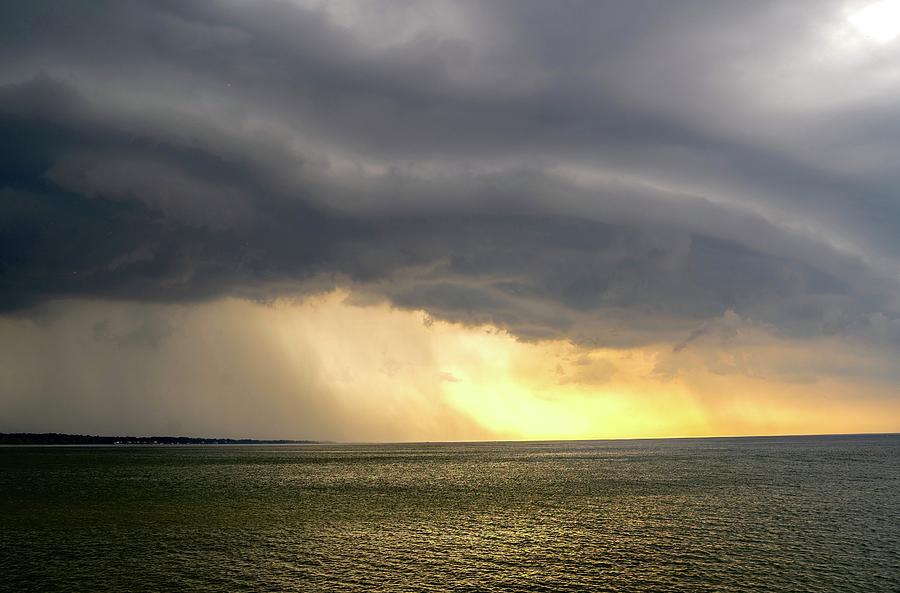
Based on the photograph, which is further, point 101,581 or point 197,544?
point 197,544

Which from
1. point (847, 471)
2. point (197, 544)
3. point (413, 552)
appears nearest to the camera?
point (413, 552)

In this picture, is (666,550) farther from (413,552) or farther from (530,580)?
(413,552)

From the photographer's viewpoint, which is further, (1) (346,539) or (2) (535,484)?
(2) (535,484)

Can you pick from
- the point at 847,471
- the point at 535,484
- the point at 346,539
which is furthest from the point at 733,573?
the point at 847,471

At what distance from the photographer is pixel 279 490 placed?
4348 inches

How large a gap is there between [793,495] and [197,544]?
86.8 metres

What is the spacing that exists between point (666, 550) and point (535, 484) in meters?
67.2

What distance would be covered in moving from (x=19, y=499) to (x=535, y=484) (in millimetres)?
86851

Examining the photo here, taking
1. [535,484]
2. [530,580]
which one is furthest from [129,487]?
[530,580]

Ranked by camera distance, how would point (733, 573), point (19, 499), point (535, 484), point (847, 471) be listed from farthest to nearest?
point (847, 471) → point (535, 484) → point (19, 499) → point (733, 573)

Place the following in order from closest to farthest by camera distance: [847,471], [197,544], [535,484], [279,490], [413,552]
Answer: [413,552] < [197,544] < [279,490] < [535,484] < [847,471]

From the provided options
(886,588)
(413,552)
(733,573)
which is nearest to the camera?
(886,588)

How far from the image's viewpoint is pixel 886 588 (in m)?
43.5

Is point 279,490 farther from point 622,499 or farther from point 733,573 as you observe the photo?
point 733,573
